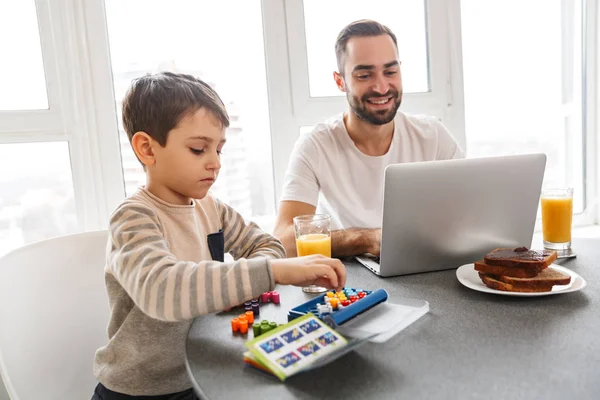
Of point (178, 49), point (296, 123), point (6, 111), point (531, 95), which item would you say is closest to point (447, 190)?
point (296, 123)

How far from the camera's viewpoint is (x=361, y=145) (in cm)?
182

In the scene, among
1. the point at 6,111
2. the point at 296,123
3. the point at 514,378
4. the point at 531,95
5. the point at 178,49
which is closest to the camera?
the point at 514,378

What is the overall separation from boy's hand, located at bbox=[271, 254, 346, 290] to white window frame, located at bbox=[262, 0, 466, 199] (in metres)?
1.30

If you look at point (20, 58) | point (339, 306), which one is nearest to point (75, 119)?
point (20, 58)

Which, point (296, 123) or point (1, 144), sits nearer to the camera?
point (1, 144)

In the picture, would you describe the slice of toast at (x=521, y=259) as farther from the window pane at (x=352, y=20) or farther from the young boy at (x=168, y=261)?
the window pane at (x=352, y=20)

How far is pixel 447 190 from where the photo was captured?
99cm

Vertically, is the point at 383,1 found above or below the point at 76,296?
above

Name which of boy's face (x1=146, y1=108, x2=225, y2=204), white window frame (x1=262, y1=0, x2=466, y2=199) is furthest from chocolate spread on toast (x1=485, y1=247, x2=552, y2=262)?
white window frame (x1=262, y1=0, x2=466, y2=199)

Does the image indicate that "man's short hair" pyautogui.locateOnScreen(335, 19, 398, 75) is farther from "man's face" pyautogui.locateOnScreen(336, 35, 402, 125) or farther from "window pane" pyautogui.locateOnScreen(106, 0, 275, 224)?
"window pane" pyautogui.locateOnScreen(106, 0, 275, 224)

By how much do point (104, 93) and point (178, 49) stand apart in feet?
1.14

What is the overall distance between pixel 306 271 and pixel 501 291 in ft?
1.20

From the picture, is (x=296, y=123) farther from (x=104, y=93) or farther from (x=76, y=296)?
(x=76, y=296)

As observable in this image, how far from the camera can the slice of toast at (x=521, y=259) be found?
90 cm
